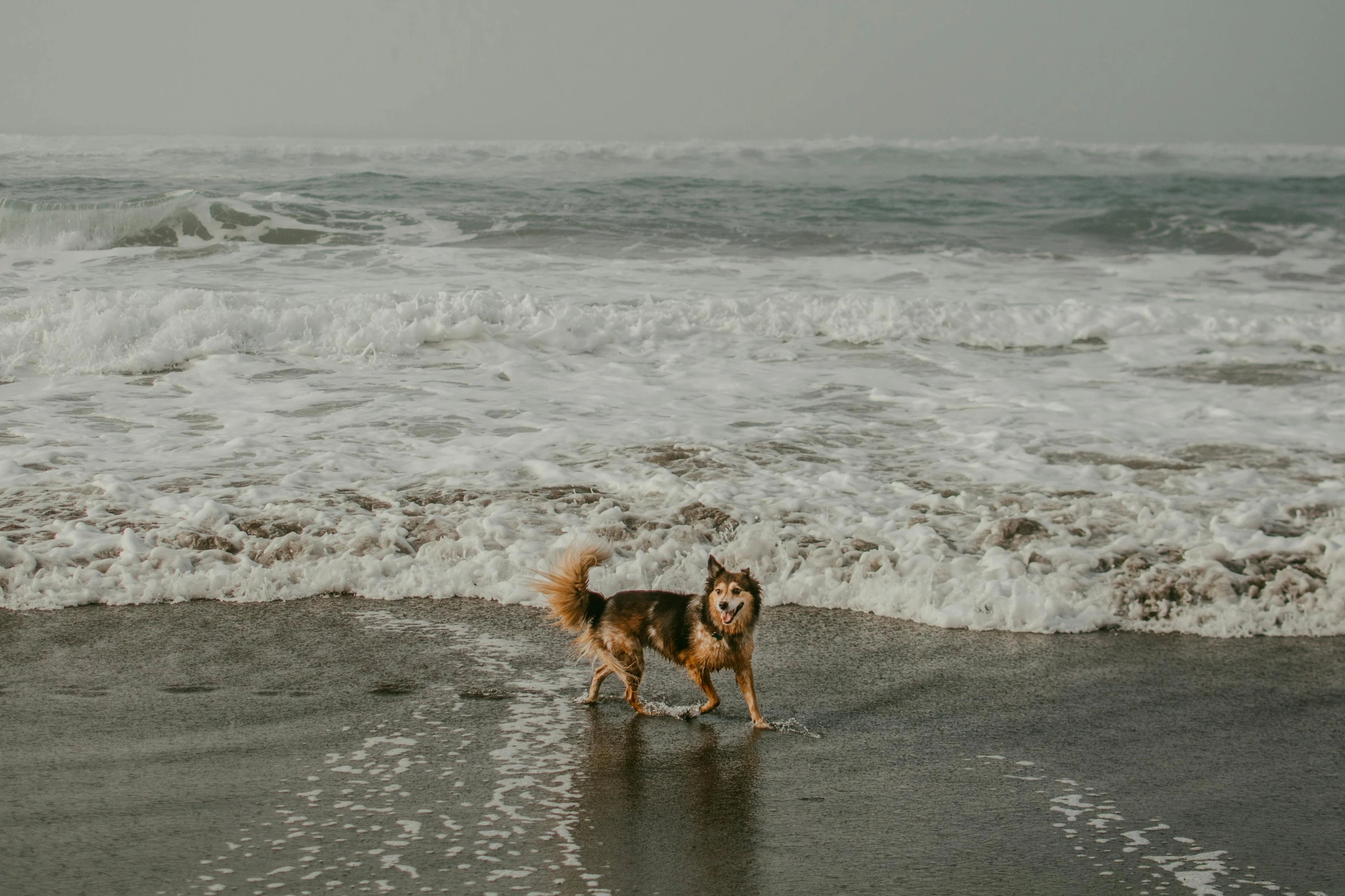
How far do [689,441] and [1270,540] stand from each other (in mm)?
3772

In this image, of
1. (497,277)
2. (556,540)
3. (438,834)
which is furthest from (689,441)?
(497,277)

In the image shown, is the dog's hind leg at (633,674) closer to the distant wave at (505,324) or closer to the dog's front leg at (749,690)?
the dog's front leg at (749,690)

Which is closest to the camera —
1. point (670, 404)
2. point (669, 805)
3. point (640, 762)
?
point (669, 805)

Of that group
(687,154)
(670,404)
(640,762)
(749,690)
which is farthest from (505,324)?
(687,154)

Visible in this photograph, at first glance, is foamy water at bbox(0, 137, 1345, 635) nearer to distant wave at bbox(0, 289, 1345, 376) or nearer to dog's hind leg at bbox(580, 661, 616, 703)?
distant wave at bbox(0, 289, 1345, 376)

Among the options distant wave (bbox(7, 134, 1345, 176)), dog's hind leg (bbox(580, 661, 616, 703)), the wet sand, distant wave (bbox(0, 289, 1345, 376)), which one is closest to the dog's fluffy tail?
dog's hind leg (bbox(580, 661, 616, 703))

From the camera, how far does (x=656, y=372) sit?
35.7 ft

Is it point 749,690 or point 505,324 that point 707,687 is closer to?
point 749,690

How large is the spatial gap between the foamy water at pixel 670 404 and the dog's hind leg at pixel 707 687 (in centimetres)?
158

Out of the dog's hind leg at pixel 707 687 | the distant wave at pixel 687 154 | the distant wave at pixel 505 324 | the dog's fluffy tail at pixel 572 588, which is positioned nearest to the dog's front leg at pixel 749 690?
the dog's hind leg at pixel 707 687

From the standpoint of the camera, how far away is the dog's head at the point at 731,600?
4.19 meters

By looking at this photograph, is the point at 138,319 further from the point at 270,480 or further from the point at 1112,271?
the point at 1112,271

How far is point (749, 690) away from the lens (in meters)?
4.38

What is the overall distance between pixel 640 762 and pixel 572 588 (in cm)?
75
